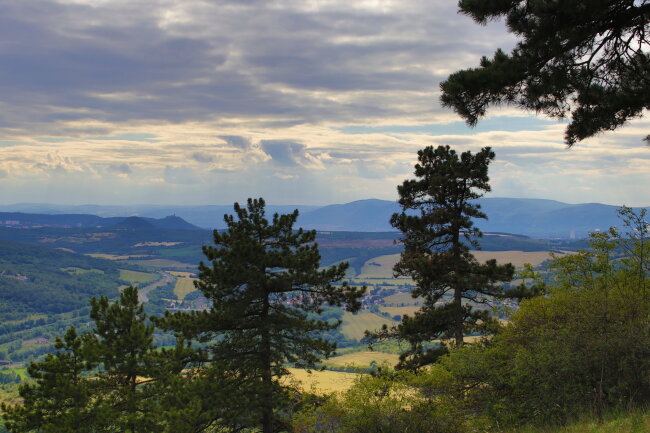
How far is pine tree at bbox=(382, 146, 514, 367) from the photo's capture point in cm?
2305

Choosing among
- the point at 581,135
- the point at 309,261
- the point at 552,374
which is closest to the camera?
the point at 581,135

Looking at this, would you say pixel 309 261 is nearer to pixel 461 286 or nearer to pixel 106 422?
pixel 461 286

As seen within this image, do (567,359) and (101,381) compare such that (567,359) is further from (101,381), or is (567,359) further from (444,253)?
(101,381)

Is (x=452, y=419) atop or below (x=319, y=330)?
below

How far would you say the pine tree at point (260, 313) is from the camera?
21.2 metres

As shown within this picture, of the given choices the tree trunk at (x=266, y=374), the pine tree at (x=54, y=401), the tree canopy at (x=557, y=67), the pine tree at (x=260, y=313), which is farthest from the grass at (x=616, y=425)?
the pine tree at (x=54, y=401)

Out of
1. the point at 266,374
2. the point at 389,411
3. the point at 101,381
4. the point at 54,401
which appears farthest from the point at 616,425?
the point at 54,401

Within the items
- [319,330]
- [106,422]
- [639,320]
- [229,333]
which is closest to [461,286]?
[319,330]

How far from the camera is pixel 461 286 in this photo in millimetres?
23266

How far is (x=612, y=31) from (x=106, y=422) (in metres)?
18.5

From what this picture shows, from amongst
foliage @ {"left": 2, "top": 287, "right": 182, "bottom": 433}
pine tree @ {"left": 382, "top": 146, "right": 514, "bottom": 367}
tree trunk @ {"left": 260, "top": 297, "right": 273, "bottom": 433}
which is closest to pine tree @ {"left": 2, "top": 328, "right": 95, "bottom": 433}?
foliage @ {"left": 2, "top": 287, "right": 182, "bottom": 433}

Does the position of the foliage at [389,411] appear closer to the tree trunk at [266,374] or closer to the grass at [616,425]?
the grass at [616,425]

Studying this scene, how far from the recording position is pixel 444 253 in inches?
921

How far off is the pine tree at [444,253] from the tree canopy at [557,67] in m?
11.3
